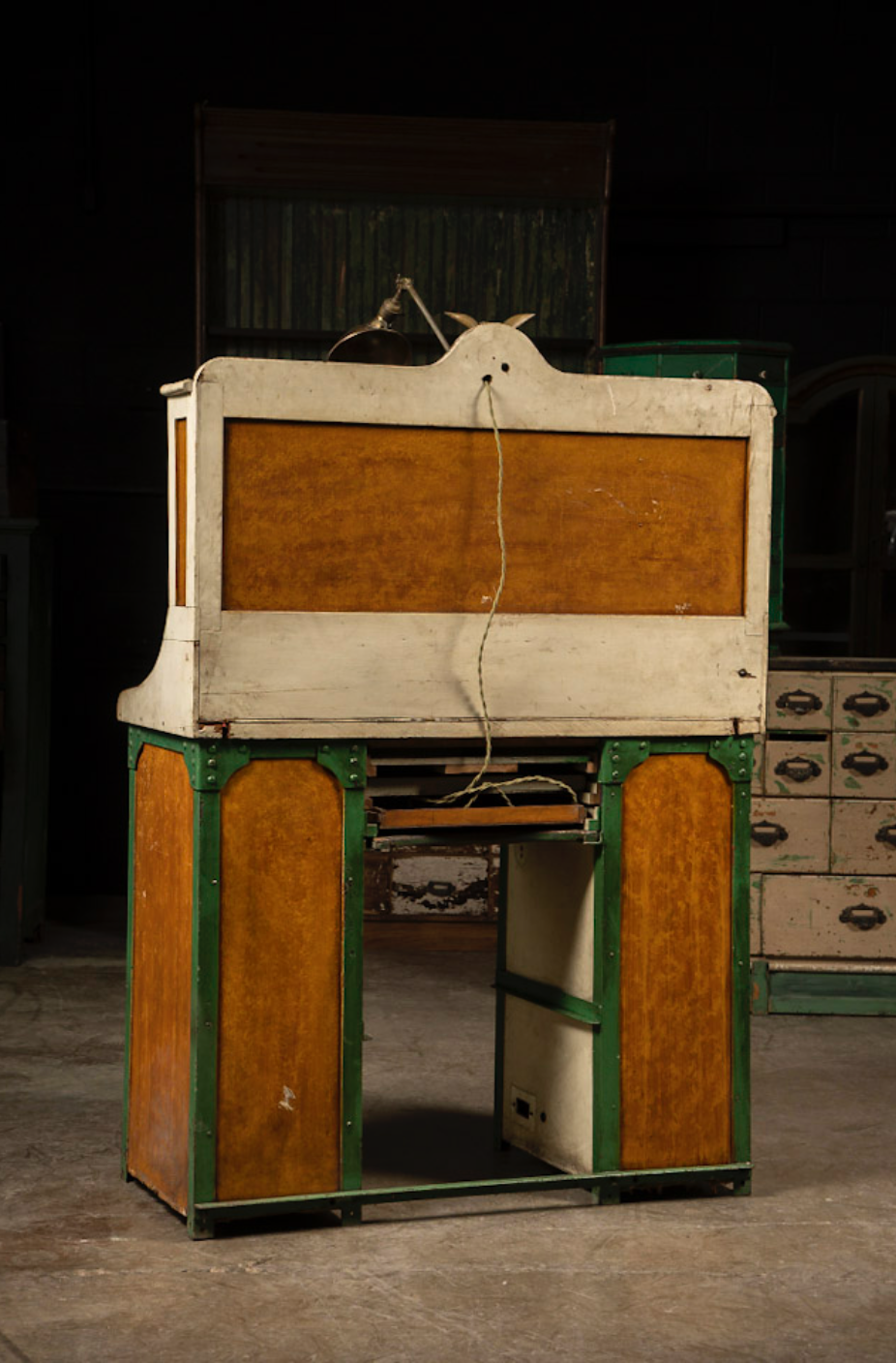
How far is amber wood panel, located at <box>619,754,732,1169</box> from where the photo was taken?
3434mm

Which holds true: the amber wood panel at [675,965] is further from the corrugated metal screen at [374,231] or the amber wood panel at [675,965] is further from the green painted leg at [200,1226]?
the corrugated metal screen at [374,231]

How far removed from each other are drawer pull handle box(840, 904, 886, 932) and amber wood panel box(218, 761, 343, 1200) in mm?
2453

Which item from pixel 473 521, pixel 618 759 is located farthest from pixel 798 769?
pixel 473 521

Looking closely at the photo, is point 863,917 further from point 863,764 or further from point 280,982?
point 280,982

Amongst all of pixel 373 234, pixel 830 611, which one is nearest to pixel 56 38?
pixel 373 234

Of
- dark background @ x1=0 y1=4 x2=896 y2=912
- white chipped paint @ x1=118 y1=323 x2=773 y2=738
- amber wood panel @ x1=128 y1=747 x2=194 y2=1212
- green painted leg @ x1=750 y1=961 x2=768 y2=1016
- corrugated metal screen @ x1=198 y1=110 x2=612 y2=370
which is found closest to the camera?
white chipped paint @ x1=118 y1=323 x2=773 y2=738

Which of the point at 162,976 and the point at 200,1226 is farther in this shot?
the point at 162,976

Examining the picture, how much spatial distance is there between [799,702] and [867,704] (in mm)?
195

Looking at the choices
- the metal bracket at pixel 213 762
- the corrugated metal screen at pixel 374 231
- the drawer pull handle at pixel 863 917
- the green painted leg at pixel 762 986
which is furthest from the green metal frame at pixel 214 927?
the corrugated metal screen at pixel 374 231

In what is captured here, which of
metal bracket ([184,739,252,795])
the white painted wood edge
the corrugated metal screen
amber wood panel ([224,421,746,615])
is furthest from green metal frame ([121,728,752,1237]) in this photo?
the corrugated metal screen

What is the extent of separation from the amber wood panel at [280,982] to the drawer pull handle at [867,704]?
246cm

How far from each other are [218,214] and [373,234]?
1.78 ft

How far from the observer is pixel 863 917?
210 inches

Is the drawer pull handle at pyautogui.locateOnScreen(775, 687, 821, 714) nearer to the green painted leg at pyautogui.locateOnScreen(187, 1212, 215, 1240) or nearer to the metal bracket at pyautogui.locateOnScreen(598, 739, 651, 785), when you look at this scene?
the metal bracket at pyautogui.locateOnScreen(598, 739, 651, 785)
